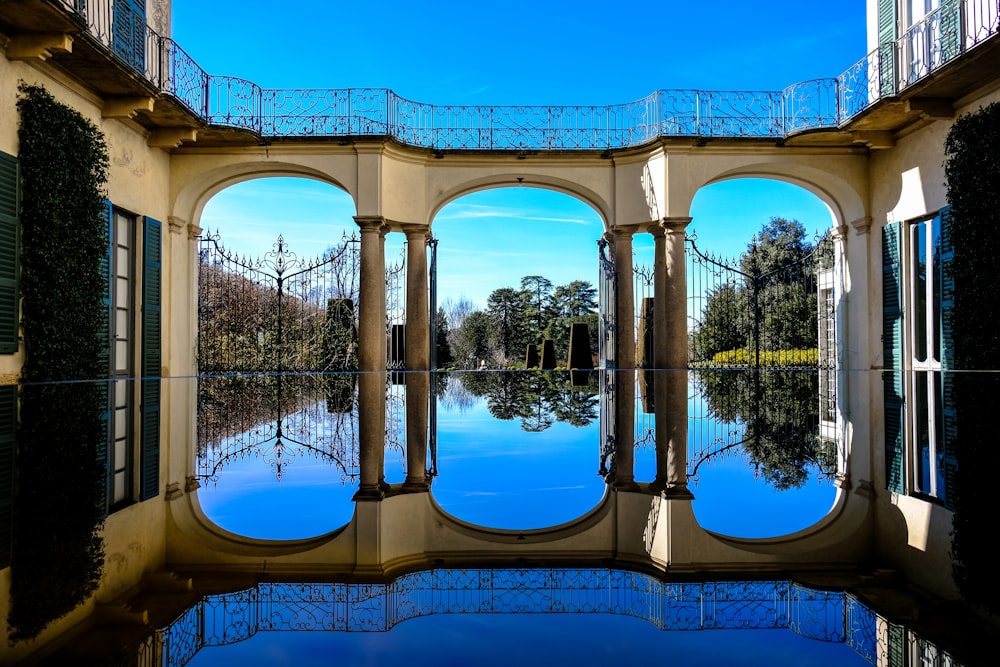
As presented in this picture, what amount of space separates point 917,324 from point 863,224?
9.58ft

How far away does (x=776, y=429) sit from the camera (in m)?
6.51

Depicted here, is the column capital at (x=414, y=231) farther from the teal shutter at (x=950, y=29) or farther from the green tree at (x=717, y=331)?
the teal shutter at (x=950, y=29)

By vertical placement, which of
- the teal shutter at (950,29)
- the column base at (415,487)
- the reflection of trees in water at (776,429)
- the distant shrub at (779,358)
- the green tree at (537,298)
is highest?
the teal shutter at (950,29)

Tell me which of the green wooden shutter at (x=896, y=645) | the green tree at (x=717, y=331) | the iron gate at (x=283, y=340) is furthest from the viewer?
the green tree at (x=717, y=331)

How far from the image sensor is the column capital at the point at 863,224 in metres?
15.5

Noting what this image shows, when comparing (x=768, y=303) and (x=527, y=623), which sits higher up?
(x=768, y=303)

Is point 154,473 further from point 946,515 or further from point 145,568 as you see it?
point 946,515

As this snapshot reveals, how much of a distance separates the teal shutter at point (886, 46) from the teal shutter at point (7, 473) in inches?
579

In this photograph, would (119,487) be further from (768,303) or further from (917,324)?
(768,303)

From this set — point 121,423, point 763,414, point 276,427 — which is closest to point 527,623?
point 121,423

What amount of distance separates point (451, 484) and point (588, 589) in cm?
192

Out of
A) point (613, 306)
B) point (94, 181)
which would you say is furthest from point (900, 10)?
point (94, 181)

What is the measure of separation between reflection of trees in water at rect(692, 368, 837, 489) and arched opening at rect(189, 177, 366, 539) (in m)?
2.70

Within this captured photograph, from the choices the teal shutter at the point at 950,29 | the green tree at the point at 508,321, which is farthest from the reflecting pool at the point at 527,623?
the green tree at the point at 508,321
